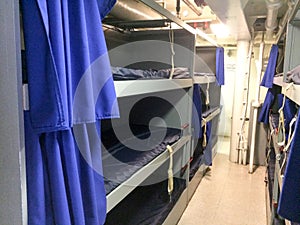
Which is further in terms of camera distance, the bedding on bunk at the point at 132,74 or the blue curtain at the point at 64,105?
the bedding on bunk at the point at 132,74

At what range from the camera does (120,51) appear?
110 inches

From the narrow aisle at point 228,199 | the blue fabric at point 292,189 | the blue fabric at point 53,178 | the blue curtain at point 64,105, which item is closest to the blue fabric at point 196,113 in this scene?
the narrow aisle at point 228,199

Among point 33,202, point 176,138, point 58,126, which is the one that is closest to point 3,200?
point 33,202

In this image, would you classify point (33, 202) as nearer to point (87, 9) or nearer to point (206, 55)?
point (87, 9)

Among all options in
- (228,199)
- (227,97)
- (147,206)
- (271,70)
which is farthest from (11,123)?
(227,97)

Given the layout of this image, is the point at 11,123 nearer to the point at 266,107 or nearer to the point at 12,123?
the point at 12,123

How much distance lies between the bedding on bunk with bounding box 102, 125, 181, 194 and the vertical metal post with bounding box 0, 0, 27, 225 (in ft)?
1.62

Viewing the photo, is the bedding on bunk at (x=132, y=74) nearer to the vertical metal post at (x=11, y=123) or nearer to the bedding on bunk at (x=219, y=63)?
the vertical metal post at (x=11, y=123)

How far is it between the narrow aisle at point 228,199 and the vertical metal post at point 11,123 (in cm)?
199

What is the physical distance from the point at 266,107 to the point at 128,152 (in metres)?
2.59

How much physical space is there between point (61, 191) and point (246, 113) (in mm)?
3713

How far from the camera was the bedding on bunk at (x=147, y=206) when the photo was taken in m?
1.95

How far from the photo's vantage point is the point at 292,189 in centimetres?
92

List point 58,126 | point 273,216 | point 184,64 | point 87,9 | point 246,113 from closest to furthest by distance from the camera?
point 58,126 → point 87,9 → point 273,216 → point 184,64 → point 246,113
